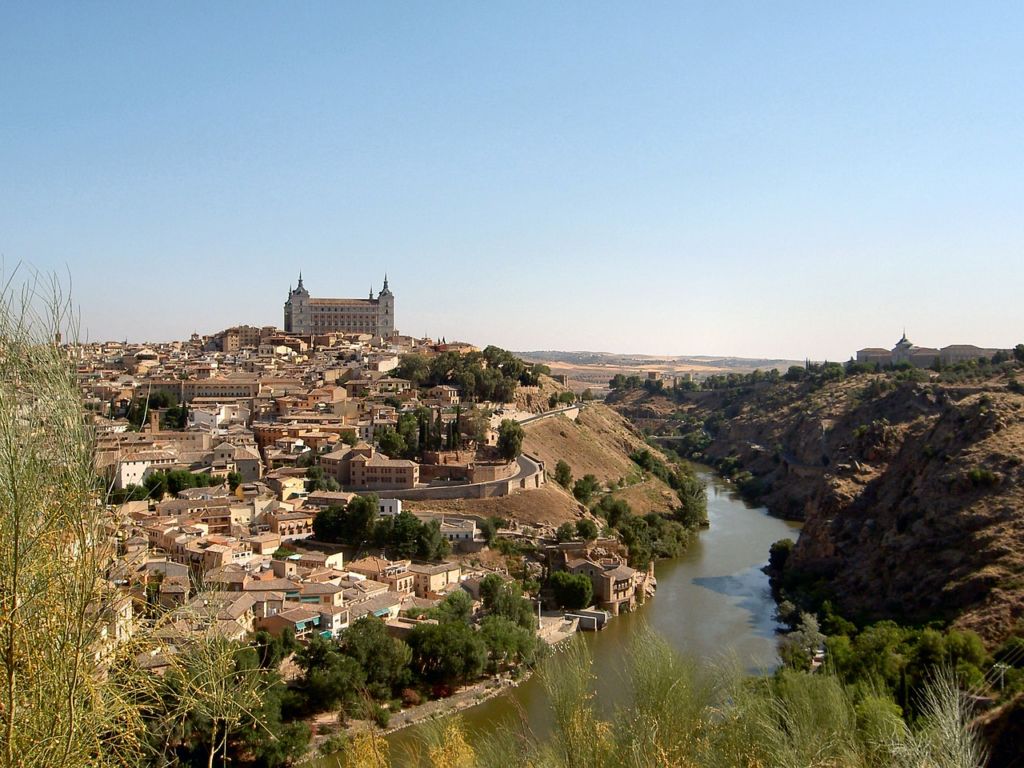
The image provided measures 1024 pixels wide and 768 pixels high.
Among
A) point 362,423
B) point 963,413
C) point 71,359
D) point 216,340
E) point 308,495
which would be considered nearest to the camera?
point 71,359

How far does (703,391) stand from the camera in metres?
52.8

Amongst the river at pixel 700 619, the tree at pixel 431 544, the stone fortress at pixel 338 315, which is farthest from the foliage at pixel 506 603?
the stone fortress at pixel 338 315

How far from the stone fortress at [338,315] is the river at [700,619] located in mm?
24686

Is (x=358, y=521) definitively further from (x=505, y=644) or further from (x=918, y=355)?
(x=918, y=355)

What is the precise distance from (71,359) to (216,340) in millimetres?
39628

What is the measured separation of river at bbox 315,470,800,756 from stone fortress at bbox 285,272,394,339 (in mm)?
24686

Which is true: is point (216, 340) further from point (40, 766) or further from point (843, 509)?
point (40, 766)

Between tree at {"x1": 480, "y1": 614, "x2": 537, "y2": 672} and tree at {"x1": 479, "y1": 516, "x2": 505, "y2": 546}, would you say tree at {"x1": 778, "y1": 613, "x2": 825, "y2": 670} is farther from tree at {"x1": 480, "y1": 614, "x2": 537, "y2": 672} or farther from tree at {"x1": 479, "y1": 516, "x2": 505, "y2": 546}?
tree at {"x1": 479, "y1": 516, "x2": 505, "y2": 546}

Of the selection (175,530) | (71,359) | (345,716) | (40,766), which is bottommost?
(345,716)

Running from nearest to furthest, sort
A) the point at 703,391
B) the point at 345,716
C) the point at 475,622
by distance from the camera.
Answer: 1. the point at 345,716
2. the point at 475,622
3. the point at 703,391

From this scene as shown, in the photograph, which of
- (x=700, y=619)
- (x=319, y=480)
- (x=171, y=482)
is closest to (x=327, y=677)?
(x=700, y=619)

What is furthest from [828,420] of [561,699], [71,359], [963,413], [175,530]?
[71,359]

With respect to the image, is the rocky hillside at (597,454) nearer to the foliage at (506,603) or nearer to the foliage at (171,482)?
the foliage at (171,482)

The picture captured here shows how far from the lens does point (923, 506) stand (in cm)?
1689
